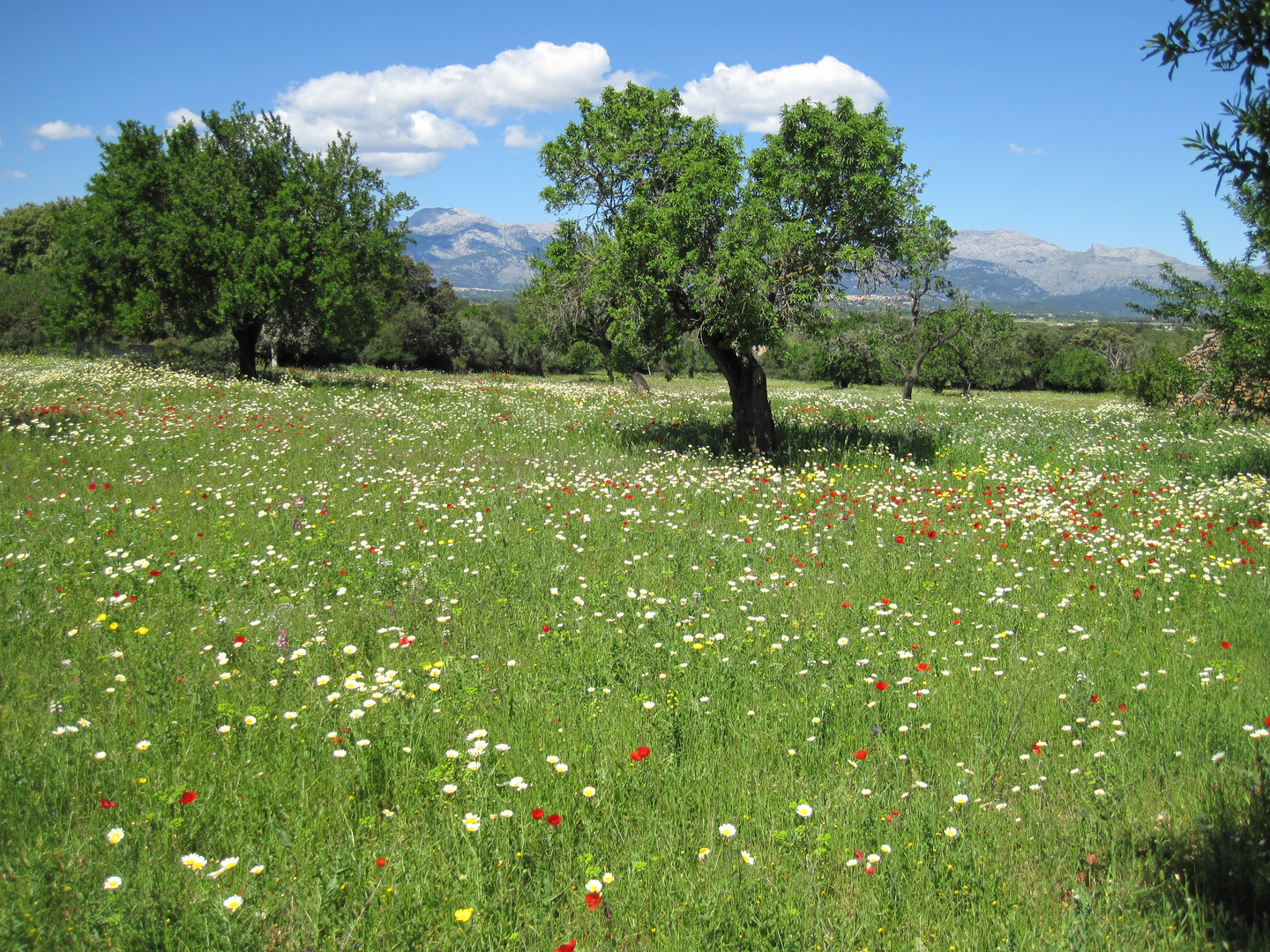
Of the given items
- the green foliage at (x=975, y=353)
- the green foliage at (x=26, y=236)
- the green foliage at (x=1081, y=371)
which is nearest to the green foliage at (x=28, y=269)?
the green foliage at (x=26, y=236)

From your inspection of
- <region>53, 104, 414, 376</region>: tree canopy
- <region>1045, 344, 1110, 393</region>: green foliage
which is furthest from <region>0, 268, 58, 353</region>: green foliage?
<region>1045, 344, 1110, 393</region>: green foliage

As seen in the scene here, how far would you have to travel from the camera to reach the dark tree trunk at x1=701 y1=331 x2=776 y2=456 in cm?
1394

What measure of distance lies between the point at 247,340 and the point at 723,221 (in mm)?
20793

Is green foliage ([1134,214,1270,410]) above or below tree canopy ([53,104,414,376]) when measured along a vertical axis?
below

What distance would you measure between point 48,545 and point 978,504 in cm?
1164

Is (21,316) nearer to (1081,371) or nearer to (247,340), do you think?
(247,340)

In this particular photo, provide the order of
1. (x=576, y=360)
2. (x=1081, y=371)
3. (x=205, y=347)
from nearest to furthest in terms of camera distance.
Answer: (x=205, y=347) → (x=576, y=360) → (x=1081, y=371)

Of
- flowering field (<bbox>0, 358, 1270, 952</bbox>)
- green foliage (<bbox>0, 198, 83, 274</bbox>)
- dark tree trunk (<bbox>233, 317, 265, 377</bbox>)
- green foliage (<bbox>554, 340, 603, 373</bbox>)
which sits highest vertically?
green foliage (<bbox>0, 198, 83, 274</bbox>)

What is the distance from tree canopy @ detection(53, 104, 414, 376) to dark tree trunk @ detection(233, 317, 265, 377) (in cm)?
4

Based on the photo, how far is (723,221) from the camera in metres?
12.7

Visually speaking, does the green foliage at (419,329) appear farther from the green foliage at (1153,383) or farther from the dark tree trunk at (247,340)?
the green foliage at (1153,383)

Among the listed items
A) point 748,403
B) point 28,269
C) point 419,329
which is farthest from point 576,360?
point 748,403

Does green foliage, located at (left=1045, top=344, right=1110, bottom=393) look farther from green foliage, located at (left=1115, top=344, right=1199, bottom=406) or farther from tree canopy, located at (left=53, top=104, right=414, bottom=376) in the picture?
tree canopy, located at (left=53, top=104, right=414, bottom=376)

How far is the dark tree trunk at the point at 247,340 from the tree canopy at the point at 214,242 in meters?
0.04
